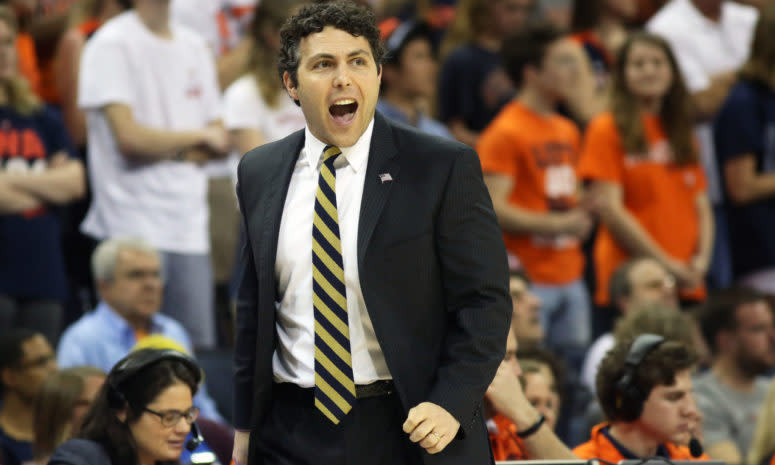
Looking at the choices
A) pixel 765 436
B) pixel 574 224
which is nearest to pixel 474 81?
pixel 574 224

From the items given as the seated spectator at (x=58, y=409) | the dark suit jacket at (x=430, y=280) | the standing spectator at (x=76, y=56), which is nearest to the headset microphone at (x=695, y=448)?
the dark suit jacket at (x=430, y=280)

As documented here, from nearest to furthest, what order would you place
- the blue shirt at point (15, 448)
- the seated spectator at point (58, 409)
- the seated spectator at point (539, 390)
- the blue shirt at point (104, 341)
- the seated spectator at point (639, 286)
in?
the seated spectator at point (539, 390) < the seated spectator at point (58, 409) < the blue shirt at point (15, 448) < the blue shirt at point (104, 341) < the seated spectator at point (639, 286)

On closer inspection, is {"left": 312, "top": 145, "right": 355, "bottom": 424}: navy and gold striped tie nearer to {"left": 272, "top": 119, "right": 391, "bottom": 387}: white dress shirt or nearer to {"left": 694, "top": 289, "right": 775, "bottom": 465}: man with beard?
{"left": 272, "top": 119, "right": 391, "bottom": 387}: white dress shirt

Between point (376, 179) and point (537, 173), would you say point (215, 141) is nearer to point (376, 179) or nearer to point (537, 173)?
point (537, 173)

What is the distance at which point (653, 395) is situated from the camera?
4.45 meters

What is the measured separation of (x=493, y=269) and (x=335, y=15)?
0.72 meters

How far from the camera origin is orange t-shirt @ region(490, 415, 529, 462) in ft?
14.1

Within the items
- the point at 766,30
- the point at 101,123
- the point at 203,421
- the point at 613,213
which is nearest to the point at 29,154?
the point at 101,123

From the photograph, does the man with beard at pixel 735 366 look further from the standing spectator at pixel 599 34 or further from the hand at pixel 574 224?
the standing spectator at pixel 599 34

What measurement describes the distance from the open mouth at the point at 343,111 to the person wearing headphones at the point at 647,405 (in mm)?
1908

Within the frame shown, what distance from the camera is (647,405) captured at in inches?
174

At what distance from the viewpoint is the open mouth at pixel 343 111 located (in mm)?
2994

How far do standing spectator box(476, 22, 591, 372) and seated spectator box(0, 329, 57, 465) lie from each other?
9.06 feet

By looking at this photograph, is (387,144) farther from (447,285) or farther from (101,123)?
(101,123)
